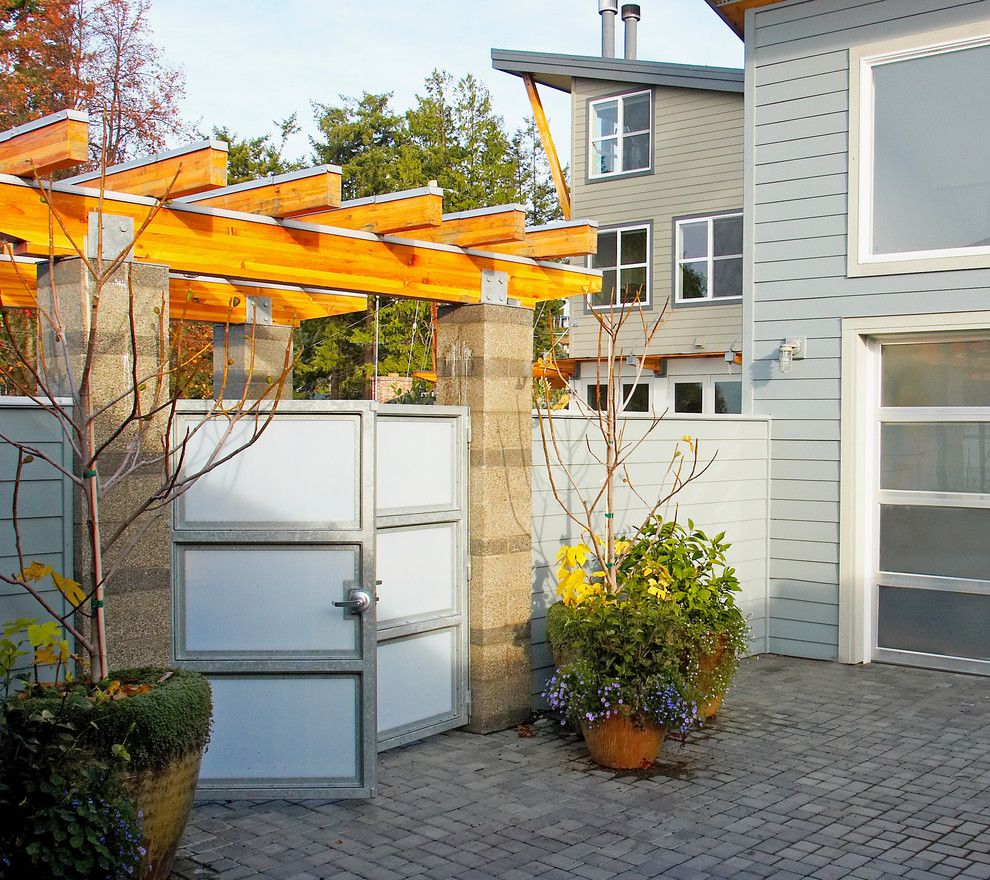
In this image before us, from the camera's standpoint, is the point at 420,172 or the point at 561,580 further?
the point at 420,172

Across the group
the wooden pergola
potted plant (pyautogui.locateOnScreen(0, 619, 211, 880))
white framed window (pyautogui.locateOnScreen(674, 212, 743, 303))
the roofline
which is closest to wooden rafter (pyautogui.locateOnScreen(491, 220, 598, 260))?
the wooden pergola

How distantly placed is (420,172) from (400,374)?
4975mm

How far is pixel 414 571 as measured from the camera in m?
6.16

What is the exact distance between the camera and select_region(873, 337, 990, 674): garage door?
309 inches

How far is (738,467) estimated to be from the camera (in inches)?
330

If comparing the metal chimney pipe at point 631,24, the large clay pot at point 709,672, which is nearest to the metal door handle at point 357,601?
the large clay pot at point 709,672

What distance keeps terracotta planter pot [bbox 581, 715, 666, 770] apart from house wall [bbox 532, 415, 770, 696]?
1.12 m

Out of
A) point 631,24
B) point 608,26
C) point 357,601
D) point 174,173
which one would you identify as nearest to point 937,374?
point 357,601

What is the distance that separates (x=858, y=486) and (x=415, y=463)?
384 centimetres

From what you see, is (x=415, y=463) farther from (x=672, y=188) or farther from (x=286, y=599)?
(x=672, y=188)

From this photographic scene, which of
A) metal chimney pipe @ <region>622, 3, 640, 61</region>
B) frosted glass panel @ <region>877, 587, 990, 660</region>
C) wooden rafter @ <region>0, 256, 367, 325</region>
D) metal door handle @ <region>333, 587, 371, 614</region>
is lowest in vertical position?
frosted glass panel @ <region>877, 587, 990, 660</region>

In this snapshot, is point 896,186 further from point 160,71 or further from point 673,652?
point 160,71

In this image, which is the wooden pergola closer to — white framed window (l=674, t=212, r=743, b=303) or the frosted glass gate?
the frosted glass gate

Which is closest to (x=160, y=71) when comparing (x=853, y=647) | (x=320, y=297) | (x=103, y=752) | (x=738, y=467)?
(x=320, y=297)
